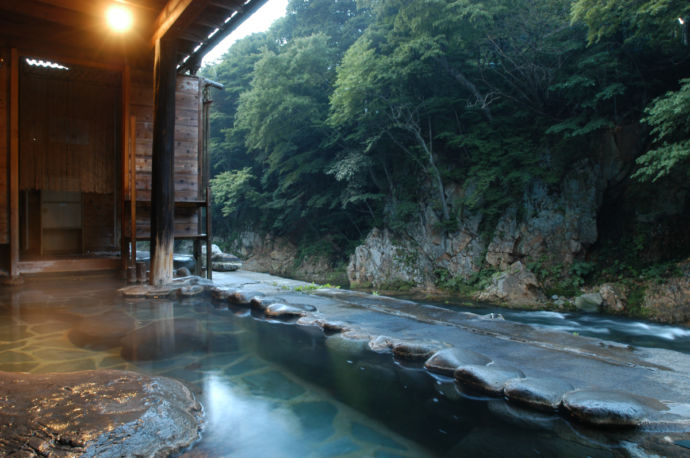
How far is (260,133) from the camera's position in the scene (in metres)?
17.6

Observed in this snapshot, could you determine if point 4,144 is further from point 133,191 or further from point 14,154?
point 133,191

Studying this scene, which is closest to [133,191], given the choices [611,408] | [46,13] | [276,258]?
[46,13]

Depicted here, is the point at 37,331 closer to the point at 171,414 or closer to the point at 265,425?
the point at 171,414

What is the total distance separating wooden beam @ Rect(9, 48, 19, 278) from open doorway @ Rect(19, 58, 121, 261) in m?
1.73

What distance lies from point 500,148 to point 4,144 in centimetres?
1218

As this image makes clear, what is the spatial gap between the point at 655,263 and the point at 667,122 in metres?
3.71

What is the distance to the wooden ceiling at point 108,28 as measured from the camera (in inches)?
209

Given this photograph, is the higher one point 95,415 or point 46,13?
point 46,13

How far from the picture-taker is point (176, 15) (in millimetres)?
5219

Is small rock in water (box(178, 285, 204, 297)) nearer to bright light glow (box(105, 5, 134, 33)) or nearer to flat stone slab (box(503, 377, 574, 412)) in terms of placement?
bright light glow (box(105, 5, 134, 33))

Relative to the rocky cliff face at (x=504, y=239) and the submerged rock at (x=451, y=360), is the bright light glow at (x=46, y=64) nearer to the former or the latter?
the submerged rock at (x=451, y=360)

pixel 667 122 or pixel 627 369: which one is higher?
pixel 667 122

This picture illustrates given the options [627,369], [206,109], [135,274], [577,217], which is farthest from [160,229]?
[577,217]

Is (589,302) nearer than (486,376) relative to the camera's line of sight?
No
